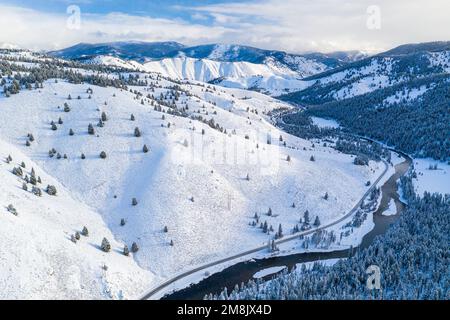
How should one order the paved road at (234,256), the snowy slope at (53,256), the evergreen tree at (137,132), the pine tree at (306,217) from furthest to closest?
the evergreen tree at (137,132)
the pine tree at (306,217)
the paved road at (234,256)
the snowy slope at (53,256)

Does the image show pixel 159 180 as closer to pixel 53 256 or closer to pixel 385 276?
pixel 53 256

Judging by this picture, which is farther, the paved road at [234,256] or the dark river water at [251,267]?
the paved road at [234,256]

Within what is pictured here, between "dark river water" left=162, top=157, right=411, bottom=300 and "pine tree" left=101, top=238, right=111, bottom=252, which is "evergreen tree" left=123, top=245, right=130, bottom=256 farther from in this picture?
"dark river water" left=162, top=157, right=411, bottom=300

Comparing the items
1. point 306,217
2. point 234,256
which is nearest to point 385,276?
point 234,256

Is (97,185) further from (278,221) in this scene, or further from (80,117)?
(278,221)

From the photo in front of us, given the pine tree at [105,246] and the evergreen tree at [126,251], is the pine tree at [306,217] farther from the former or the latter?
the pine tree at [105,246]

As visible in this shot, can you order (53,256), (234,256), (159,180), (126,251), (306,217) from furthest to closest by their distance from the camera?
1. (159,180)
2. (306,217)
3. (234,256)
4. (126,251)
5. (53,256)

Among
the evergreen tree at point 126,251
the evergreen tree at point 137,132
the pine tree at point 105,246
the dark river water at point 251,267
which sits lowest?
the dark river water at point 251,267

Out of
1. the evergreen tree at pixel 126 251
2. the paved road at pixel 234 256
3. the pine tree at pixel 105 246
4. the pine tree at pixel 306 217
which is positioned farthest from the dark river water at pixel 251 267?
the pine tree at pixel 105 246

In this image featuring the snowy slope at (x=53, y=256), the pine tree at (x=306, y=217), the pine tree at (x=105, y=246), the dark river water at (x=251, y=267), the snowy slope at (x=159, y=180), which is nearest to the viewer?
the snowy slope at (x=53, y=256)
